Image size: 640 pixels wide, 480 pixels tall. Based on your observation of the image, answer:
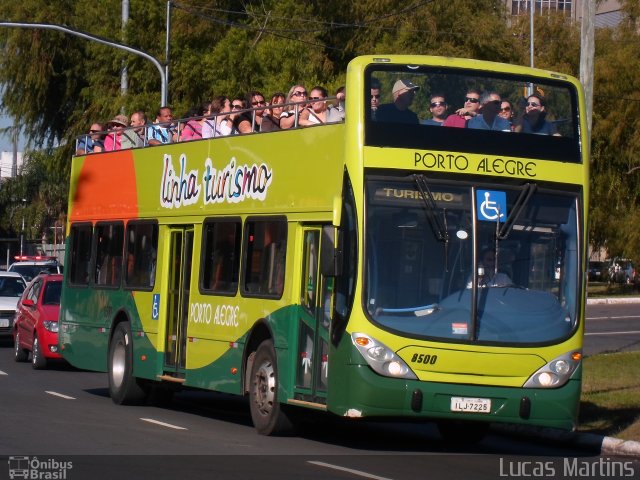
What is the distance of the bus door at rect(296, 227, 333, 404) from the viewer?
1275 centimetres

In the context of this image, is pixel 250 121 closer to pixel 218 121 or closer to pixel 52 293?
pixel 218 121

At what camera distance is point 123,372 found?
17359 millimetres

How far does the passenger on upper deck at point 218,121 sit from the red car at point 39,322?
301 inches

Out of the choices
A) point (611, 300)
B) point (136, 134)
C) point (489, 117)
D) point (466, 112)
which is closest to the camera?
point (466, 112)

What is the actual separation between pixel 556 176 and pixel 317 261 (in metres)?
2.44

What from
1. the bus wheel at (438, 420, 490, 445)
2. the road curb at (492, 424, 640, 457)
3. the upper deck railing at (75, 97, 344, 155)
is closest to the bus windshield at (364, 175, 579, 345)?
the upper deck railing at (75, 97, 344, 155)

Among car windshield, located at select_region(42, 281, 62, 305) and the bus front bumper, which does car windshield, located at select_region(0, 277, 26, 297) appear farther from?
the bus front bumper

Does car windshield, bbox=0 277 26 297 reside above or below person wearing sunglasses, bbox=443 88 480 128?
below

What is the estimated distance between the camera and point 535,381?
12.2 m

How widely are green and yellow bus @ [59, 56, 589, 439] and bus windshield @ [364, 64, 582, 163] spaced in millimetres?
16

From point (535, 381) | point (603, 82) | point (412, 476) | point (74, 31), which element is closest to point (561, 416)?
point (535, 381)

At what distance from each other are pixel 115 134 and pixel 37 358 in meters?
5.78

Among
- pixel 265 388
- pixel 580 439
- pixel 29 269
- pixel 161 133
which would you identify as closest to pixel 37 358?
pixel 161 133

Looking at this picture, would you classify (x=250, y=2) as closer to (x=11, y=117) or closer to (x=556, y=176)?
(x=11, y=117)
